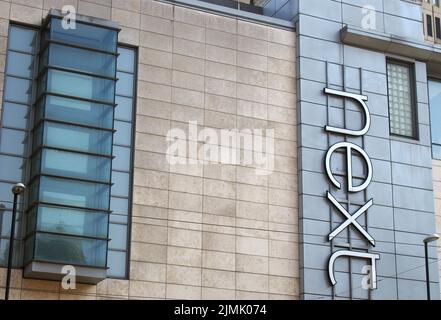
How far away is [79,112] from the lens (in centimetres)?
3028

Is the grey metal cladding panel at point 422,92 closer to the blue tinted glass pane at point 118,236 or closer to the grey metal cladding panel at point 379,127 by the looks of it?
the grey metal cladding panel at point 379,127

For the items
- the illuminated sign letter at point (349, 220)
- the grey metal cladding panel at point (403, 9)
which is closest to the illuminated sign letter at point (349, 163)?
the illuminated sign letter at point (349, 220)

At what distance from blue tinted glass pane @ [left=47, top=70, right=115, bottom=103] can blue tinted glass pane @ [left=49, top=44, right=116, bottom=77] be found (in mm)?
337

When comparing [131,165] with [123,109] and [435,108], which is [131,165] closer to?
[123,109]

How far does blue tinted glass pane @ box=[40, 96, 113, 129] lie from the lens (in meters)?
29.8

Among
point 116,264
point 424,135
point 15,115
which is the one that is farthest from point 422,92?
point 15,115

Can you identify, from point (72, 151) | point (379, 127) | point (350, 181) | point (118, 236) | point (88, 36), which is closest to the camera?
point (72, 151)

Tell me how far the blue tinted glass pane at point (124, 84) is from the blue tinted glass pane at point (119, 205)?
184 inches

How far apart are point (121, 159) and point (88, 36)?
5.18 metres

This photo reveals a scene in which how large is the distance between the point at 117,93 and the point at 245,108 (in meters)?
5.75

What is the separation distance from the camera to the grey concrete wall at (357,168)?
33531 millimetres

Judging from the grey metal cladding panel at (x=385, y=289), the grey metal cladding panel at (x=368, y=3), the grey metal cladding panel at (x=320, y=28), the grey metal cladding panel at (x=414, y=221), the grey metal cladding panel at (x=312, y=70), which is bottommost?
the grey metal cladding panel at (x=385, y=289)

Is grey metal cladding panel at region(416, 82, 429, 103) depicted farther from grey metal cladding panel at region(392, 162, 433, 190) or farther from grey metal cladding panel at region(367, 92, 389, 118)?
grey metal cladding panel at region(392, 162, 433, 190)

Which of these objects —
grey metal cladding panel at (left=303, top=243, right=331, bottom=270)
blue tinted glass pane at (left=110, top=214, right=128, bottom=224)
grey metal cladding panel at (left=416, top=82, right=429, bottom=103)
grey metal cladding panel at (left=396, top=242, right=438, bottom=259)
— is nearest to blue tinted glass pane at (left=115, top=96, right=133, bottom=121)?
blue tinted glass pane at (left=110, top=214, right=128, bottom=224)
